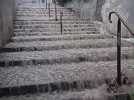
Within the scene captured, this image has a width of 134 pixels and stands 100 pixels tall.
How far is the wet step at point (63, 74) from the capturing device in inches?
102

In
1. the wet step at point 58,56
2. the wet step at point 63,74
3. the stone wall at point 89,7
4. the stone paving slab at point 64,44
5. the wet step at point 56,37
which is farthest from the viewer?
the stone wall at point 89,7

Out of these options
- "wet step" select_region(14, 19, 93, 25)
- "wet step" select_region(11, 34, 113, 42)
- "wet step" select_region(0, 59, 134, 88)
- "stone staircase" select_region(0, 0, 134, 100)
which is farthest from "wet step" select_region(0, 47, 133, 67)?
"wet step" select_region(14, 19, 93, 25)

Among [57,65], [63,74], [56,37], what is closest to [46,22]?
[56,37]

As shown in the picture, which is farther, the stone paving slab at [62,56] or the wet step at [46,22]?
the wet step at [46,22]

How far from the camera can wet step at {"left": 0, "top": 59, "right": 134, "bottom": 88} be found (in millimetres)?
2594

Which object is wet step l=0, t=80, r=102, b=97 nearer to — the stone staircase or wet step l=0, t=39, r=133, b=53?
the stone staircase

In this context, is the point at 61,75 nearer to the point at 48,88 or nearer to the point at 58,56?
the point at 48,88

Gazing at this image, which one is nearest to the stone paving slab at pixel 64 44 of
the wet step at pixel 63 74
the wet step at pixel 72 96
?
the wet step at pixel 63 74

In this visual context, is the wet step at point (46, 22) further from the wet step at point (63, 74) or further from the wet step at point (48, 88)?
the wet step at point (48, 88)

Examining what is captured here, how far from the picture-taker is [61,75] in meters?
2.80

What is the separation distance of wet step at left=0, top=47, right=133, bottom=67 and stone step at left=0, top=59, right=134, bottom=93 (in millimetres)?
115

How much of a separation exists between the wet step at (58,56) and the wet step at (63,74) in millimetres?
110

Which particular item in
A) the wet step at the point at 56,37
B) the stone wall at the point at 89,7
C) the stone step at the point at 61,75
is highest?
the stone wall at the point at 89,7

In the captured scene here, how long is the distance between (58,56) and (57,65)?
0.25 metres
